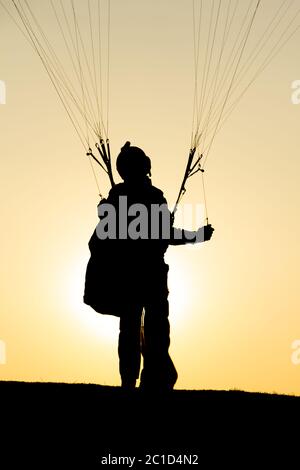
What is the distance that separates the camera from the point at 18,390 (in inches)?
414

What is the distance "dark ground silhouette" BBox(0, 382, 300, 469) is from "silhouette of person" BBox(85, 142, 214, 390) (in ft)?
2.20

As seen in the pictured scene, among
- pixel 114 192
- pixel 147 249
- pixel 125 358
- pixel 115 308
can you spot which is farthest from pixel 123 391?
pixel 114 192

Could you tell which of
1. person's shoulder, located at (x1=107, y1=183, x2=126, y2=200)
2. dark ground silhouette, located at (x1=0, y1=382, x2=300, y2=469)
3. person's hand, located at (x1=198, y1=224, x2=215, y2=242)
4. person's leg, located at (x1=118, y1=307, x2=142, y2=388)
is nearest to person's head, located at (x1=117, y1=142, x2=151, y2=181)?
person's shoulder, located at (x1=107, y1=183, x2=126, y2=200)

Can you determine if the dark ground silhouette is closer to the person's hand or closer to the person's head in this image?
the person's hand

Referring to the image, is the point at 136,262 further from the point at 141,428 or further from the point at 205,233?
the point at 141,428

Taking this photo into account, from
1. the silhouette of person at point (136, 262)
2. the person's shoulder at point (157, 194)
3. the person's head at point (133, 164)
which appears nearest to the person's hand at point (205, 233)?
the silhouette of person at point (136, 262)

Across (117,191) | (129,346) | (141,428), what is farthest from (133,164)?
(141,428)

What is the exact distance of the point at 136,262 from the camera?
10.5 meters

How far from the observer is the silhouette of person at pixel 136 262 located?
33.8 ft

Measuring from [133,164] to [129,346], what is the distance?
2.27m

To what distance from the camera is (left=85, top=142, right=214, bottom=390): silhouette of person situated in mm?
10305

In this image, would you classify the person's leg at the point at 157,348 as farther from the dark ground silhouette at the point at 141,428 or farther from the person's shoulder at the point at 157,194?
the person's shoulder at the point at 157,194
